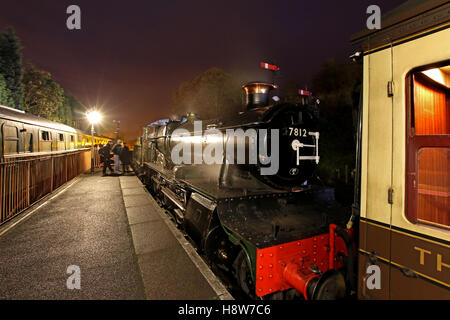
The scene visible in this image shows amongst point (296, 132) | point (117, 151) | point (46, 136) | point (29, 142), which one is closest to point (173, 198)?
point (296, 132)

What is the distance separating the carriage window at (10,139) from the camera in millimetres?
6770

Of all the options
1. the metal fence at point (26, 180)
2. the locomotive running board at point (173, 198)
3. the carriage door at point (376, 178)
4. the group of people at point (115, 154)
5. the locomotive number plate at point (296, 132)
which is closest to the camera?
the carriage door at point (376, 178)

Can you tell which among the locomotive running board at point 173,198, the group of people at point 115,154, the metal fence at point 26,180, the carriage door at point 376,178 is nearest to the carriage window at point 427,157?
the carriage door at point 376,178

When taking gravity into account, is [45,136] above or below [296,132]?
above

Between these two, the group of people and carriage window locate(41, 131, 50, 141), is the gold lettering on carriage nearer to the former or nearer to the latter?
carriage window locate(41, 131, 50, 141)

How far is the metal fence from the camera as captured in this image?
5.02m

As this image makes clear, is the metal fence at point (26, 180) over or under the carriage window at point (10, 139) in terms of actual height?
under

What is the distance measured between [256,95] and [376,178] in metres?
2.62

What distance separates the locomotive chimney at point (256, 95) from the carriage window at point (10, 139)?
729 cm

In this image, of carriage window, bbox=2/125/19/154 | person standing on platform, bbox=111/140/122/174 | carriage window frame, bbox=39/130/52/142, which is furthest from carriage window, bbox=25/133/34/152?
person standing on platform, bbox=111/140/122/174

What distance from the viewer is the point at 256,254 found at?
244 centimetres

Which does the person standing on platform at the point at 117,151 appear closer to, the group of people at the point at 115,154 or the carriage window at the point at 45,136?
the group of people at the point at 115,154

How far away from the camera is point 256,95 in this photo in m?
4.12

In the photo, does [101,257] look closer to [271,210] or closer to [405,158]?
[271,210]
